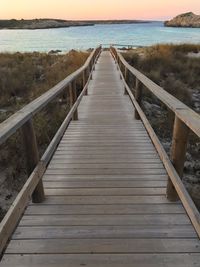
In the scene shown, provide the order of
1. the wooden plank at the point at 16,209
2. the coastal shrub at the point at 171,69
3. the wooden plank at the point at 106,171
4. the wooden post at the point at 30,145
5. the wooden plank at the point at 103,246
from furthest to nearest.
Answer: the coastal shrub at the point at 171,69
the wooden plank at the point at 106,171
the wooden post at the point at 30,145
the wooden plank at the point at 103,246
the wooden plank at the point at 16,209

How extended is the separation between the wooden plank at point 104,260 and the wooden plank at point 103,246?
0.16 feet

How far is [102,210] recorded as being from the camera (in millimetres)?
3488

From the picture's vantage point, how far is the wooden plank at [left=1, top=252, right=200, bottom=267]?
2705mm

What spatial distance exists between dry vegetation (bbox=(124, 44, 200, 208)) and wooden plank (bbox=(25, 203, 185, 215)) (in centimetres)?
182

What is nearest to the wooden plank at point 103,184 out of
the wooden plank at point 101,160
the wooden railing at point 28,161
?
the wooden railing at point 28,161

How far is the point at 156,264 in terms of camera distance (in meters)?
2.70

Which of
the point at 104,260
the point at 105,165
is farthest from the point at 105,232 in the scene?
the point at 105,165

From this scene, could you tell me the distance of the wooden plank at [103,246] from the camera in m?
2.86

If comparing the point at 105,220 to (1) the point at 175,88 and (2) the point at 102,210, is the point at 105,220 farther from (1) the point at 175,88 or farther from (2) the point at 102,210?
(1) the point at 175,88

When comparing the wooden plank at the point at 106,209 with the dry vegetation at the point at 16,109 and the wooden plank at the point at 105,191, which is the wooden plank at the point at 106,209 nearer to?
the wooden plank at the point at 105,191

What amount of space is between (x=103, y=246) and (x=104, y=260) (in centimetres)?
17

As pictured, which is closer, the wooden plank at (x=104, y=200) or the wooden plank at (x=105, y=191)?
the wooden plank at (x=104, y=200)

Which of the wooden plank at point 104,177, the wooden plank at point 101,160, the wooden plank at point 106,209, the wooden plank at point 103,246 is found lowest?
the wooden plank at point 101,160

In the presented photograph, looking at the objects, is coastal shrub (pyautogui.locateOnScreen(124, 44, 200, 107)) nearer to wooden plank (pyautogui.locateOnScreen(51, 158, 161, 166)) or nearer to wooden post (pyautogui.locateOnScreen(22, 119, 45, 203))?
wooden plank (pyautogui.locateOnScreen(51, 158, 161, 166))
